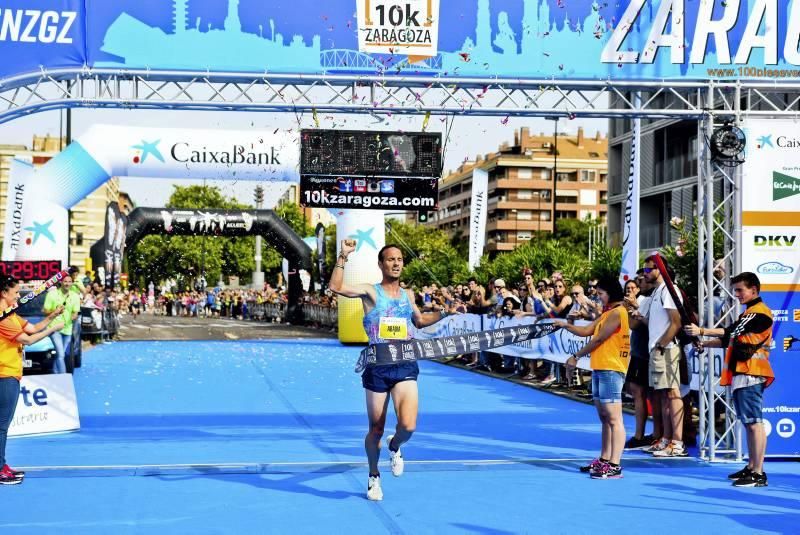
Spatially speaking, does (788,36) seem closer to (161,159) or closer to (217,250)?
(161,159)

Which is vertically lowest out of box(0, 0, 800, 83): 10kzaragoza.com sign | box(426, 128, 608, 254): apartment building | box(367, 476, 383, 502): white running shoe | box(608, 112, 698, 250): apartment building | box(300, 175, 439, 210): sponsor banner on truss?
box(367, 476, 383, 502): white running shoe

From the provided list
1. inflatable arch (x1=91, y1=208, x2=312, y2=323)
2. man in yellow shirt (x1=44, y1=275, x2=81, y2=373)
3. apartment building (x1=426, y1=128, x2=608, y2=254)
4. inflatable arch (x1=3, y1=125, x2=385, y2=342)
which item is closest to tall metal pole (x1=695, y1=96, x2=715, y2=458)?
man in yellow shirt (x1=44, y1=275, x2=81, y2=373)

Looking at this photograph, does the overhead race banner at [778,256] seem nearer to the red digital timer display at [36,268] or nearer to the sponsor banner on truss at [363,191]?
the sponsor banner on truss at [363,191]

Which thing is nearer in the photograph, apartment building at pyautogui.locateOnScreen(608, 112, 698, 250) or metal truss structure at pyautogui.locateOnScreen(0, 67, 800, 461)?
metal truss structure at pyautogui.locateOnScreen(0, 67, 800, 461)

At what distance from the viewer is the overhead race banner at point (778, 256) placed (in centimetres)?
1028

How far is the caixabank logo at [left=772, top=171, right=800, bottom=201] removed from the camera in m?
10.4

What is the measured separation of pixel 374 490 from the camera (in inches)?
315

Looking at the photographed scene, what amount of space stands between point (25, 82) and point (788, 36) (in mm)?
8262

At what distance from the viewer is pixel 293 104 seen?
11047 mm

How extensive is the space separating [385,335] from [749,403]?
11.0 ft

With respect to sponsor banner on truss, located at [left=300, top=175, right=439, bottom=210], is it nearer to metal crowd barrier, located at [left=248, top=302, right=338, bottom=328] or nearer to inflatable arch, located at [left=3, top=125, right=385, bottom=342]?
inflatable arch, located at [left=3, top=125, right=385, bottom=342]

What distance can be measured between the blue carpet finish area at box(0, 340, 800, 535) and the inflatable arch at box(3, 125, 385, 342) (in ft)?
15.8

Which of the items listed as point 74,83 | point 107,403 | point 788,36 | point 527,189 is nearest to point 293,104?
point 74,83

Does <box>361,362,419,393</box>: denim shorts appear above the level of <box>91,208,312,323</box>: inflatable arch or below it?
below
